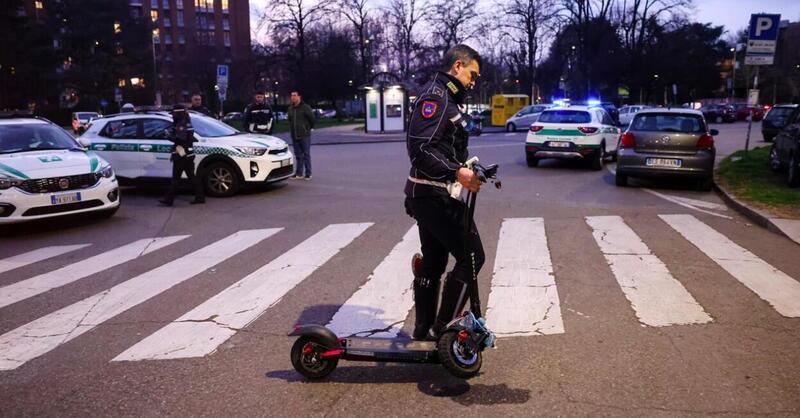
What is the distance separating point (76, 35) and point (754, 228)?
71570mm

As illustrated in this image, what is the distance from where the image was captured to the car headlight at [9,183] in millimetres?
8602

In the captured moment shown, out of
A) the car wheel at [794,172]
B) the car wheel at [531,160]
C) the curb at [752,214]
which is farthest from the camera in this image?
the car wheel at [531,160]

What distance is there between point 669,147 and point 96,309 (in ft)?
33.8

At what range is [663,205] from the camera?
10422 millimetres

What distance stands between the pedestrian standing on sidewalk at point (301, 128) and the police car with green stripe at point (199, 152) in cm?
149

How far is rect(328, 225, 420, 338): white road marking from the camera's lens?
4.64 meters

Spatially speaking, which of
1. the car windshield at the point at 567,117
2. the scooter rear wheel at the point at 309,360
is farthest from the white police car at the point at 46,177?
the car windshield at the point at 567,117

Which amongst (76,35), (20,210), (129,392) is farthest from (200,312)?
(76,35)

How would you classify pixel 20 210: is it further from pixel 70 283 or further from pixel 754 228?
pixel 754 228

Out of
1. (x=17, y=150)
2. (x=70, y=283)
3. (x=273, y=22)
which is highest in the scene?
(x=273, y=22)

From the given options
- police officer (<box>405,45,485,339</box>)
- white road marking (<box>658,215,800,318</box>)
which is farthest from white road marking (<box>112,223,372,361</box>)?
white road marking (<box>658,215,800,318</box>)

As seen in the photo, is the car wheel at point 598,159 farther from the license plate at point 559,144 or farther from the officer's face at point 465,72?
the officer's face at point 465,72

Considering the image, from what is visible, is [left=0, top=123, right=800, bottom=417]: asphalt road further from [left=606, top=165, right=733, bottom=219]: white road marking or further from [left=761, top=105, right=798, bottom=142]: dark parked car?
[left=761, top=105, right=798, bottom=142]: dark parked car

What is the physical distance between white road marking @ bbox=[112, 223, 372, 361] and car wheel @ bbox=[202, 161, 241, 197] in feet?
16.2
